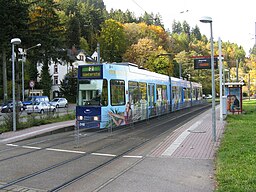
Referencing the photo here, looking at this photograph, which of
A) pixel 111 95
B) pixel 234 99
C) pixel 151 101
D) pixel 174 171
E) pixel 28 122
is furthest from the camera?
pixel 234 99

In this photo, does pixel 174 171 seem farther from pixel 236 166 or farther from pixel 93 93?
pixel 93 93

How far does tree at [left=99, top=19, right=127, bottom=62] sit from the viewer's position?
7854cm

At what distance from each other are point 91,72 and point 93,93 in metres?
1.07

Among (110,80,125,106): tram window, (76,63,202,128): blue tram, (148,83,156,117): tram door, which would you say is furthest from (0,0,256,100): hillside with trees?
(110,80,125,106): tram window

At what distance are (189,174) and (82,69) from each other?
Answer: 10.6 metres

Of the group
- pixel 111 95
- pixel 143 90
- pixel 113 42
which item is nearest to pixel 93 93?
pixel 111 95

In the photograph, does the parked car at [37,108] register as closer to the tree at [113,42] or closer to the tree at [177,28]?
the tree at [113,42]

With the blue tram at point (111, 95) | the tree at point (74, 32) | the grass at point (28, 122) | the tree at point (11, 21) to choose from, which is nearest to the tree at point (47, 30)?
the tree at point (11, 21)

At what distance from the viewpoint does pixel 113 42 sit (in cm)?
7962

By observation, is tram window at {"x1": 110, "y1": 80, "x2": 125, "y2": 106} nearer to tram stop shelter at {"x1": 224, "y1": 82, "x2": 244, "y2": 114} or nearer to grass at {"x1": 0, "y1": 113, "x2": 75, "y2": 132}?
grass at {"x1": 0, "y1": 113, "x2": 75, "y2": 132}

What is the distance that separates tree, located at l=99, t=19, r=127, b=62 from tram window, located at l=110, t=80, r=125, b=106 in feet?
196

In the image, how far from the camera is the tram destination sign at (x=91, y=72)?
55.9 feet

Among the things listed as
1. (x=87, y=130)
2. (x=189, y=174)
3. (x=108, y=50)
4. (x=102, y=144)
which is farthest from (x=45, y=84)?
(x=189, y=174)

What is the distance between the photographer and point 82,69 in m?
17.6
